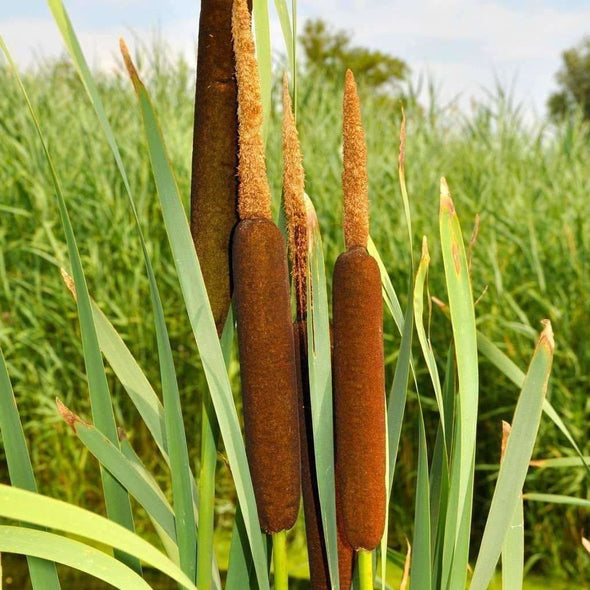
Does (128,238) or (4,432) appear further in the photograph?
(128,238)

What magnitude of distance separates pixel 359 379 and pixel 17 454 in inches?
10.4

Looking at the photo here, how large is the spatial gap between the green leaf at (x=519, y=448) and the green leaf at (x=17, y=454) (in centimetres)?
35

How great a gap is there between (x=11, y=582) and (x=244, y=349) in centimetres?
281

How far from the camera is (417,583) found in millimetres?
658

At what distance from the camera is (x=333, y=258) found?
3164 millimetres

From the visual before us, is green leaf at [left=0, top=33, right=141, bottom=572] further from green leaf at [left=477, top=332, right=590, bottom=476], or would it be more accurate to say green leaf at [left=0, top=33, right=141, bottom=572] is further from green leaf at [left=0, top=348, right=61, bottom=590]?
green leaf at [left=477, top=332, right=590, bottom=476]

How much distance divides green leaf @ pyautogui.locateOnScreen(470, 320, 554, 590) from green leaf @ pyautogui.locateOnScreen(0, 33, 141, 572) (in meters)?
0.30

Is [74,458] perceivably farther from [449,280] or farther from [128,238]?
[449,280]

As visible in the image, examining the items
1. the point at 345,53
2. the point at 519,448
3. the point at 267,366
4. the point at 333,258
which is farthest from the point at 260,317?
the point at 345,53

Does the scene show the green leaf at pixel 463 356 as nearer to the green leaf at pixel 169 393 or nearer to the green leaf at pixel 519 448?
the green leaf at pixel 519 448

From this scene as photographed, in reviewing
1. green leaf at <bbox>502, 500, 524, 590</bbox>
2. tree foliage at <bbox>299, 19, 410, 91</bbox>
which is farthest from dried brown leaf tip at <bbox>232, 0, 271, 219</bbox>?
tree foliage at <bbox>299, 19, 410, 91</bbox>

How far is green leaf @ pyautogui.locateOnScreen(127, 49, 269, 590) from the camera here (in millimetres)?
554

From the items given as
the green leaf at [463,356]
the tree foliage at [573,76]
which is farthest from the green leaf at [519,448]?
the tree foliage at [573,76]

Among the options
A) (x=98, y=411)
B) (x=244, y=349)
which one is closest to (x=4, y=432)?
(x=98, y=411)
